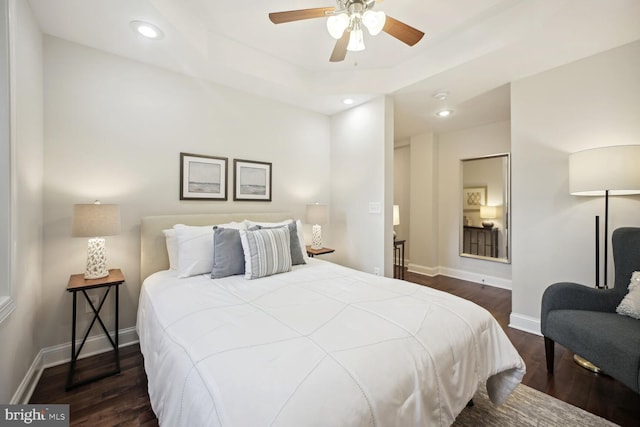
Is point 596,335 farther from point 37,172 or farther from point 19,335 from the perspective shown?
point 37,172

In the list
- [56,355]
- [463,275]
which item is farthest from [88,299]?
[463,275]

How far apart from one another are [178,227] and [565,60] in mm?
3866

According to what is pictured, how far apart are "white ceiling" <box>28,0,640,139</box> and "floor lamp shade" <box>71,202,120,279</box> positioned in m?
1.42

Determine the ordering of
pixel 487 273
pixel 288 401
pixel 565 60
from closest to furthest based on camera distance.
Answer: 1. pixel 288 401
2. pixel 565 60
3. pixel 487 273

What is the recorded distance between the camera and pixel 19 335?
5.38 ft

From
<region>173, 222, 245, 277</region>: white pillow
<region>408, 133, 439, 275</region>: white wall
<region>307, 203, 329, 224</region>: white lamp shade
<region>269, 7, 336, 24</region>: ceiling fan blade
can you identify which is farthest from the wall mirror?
<region>173, 222, 245, 277</region>: white pillow

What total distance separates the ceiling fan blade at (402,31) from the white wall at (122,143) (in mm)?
1920

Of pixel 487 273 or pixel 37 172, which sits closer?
pixel 37 172

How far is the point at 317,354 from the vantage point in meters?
0.97

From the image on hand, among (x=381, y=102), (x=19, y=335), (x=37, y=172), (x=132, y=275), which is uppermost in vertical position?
(x=381, y=102)

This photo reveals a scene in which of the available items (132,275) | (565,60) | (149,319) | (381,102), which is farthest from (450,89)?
(132,275)

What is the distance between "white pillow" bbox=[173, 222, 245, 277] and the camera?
83.7 inches

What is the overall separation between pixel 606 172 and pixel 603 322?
43.6 inches

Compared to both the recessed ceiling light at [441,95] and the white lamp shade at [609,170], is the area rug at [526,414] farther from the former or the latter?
the recessed ceiling light at [441,95]
